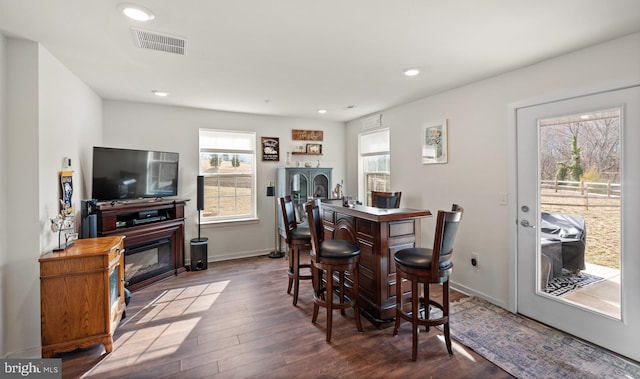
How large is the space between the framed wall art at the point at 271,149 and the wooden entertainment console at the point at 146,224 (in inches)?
63.4

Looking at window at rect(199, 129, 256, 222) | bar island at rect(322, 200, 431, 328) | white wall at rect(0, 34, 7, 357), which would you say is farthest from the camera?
window at rect(199, 129, 256, 222)

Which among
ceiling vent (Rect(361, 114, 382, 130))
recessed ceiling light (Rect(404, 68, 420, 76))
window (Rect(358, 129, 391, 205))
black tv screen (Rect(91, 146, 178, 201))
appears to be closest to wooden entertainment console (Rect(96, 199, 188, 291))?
black tv screen (Rect(91, 146, 178, 201))

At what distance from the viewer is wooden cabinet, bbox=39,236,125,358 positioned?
219 cm

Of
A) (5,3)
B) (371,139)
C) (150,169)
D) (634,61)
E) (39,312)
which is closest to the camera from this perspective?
(5,3)

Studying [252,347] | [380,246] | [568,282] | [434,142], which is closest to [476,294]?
[568,282]

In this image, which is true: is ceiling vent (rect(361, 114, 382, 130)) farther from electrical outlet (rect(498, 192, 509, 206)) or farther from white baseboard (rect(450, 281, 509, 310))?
white baseboard (rect(450, 281, 509, 310))

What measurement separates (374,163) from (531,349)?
350cm

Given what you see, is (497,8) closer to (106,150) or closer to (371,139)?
(371,139)

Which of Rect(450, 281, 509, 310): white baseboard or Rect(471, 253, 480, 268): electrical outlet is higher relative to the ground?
Rect(471, 253, 480, 268): electrical outlet

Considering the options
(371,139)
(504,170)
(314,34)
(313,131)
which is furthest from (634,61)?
(313,131)

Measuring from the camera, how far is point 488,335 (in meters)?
2.51

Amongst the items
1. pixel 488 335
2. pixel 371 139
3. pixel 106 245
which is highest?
pixel 371 139

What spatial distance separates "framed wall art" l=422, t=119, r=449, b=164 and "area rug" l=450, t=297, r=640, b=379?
1.87 m

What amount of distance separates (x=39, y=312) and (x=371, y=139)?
477 cm
